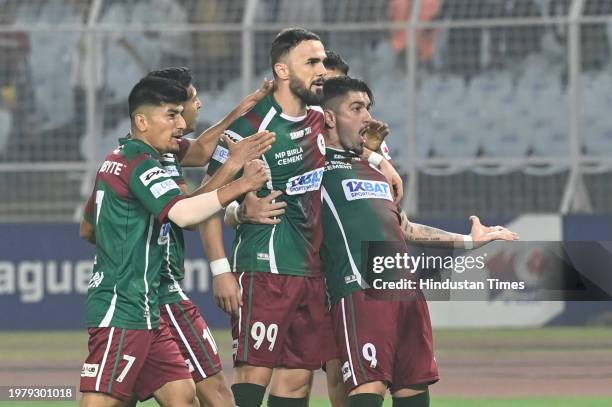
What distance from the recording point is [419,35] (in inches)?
670

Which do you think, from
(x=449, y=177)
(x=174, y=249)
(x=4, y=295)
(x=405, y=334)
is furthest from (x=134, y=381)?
(x=4, y=295)

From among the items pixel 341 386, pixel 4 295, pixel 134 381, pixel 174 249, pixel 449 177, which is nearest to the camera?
pixel 134 381

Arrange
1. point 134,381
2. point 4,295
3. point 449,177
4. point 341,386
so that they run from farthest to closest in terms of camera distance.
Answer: point 4,295, point 449,177, point 341,386, point 134,381

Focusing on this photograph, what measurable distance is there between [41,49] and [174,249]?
10110 millimetres

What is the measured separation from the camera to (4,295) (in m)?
17.7

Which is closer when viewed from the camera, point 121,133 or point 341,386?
point 341,386

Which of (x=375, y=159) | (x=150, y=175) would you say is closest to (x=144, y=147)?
(x=150, y=175)

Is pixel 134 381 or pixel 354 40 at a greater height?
pixel 354 40

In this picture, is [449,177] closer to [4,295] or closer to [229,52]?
[229,52]

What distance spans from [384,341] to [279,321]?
0.64 m

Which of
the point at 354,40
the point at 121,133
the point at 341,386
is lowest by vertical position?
the point at 341,386

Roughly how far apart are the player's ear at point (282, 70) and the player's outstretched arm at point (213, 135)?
84 mm

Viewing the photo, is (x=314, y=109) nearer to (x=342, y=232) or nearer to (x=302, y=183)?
(x=302, y=183)

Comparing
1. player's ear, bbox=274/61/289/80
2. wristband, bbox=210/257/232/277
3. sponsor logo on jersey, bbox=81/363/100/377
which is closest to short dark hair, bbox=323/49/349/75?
player's ear, bbox=274/61/289/80
